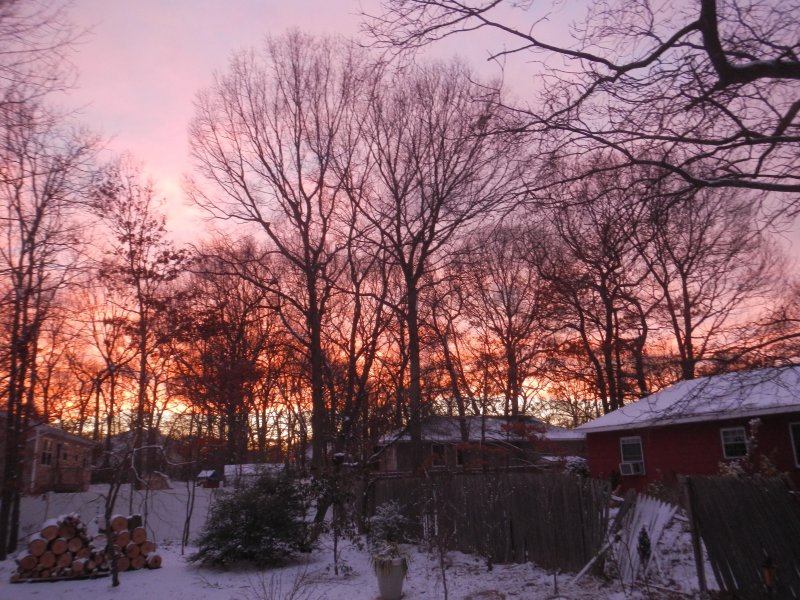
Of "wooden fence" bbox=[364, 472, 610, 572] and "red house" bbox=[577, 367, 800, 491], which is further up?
"red house" bbox=[577, 367, 800, 491]

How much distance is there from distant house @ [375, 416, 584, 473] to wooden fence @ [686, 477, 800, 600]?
16.1m

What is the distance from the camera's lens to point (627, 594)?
8.62 meters

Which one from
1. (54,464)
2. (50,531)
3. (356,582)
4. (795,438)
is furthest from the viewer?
(54,464)

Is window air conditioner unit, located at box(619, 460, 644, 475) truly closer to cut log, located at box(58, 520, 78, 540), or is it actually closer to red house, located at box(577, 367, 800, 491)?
red house, located at box(577, 367, 800, 491)

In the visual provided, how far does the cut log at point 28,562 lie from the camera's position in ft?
39.4

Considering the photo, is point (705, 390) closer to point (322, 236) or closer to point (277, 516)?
point (277, 516)

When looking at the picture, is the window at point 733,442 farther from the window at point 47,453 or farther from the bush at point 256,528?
the window at point 47,453

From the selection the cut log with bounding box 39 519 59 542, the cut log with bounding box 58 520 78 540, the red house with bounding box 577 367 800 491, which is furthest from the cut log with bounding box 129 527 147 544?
the red house with bounding box 577 367 800 491

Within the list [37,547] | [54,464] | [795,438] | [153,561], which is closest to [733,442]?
[795,438]

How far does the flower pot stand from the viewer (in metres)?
9.96

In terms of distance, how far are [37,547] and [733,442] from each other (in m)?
17.1

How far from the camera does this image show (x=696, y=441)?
18.8 m

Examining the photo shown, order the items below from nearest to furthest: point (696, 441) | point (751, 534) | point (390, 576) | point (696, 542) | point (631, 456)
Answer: point (751, 534), point (696, 542), point (390, 576), point (696, 441), point (631, 456)

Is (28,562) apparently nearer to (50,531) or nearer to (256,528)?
(50,531)
